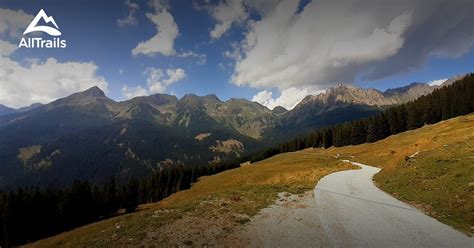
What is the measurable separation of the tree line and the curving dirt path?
10829 centimetres

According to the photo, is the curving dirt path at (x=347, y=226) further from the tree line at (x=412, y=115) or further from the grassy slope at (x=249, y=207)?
the tree line at (x=412, y=115)

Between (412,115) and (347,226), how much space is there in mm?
118349

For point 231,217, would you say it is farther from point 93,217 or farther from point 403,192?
point 93,217

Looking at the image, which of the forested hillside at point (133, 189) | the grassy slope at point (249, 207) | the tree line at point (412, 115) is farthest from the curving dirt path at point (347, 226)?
the tree line at point (412, 115)

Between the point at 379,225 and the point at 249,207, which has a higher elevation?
the point at 249,207

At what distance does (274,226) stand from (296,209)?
162 inches

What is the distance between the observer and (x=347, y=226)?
593 inches

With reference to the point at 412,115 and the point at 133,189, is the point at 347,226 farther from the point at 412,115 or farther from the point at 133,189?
the point at 133,189

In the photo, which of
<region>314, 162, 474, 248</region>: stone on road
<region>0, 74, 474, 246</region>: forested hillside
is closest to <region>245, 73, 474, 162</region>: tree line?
<region>0, 74, 474, 246</region>: forested hillside

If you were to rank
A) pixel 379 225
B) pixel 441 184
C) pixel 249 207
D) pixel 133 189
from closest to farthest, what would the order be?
pixel 379 225 → pixel 249 207 → pixel 441 184 → pixel 133 189

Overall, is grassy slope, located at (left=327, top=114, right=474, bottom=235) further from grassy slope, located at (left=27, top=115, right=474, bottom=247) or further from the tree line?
the tree line

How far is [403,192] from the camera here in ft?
78.5

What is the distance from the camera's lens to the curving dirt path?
12.8 metres

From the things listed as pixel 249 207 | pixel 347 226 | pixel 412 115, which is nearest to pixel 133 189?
pixel 412 115
